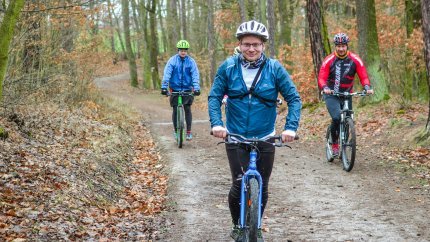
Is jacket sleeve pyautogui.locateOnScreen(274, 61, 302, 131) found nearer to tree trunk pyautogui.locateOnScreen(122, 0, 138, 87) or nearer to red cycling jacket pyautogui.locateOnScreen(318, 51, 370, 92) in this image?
red cycling jacket pyautogui.locateOnScreen(318, 51, 370, 92)

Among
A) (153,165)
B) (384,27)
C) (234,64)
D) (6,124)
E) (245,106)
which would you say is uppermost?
(384,27)

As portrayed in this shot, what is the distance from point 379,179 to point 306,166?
1.72 metres

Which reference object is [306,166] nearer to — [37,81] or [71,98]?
[37,81]

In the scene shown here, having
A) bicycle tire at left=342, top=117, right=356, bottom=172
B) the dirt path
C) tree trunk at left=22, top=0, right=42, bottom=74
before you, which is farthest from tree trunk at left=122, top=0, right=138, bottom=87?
bicycle tire at left=342, top=117, right=356, bottom=172

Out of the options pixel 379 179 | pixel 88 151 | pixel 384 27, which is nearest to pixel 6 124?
pixel 88 151

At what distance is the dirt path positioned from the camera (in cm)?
619

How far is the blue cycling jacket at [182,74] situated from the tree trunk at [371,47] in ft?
20.0

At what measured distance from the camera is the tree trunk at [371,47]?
15.1 meters

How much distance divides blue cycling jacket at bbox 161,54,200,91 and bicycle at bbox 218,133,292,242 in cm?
703

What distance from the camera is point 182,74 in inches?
471

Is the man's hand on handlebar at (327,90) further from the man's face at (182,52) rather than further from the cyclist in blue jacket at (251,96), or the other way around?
the cyclist in blue jacket at (251,96)

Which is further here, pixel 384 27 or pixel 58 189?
pixel 384 27

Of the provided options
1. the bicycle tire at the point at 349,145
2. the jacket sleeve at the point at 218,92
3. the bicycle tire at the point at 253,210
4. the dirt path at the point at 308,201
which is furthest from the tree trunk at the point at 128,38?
the bicycle tire at the point at 253,210

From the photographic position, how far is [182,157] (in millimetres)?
11180
